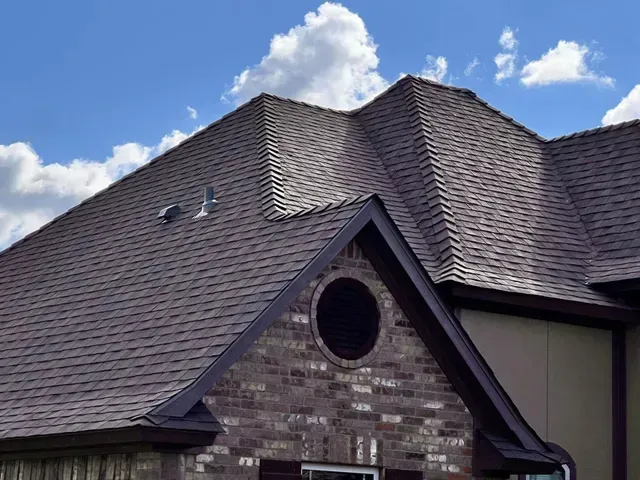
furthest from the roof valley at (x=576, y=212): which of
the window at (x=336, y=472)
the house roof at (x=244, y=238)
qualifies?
the window at (x=336, y=472)

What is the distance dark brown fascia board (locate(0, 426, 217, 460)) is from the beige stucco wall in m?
5.88

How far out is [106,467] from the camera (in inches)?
551

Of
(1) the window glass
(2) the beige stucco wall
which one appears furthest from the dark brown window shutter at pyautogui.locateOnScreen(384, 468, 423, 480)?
(2) the beige stucco wall

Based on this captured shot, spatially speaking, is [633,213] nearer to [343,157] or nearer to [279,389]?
[343,157]

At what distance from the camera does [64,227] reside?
2186 centimetres

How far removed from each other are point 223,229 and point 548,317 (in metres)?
4.90

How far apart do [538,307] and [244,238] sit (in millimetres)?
4566

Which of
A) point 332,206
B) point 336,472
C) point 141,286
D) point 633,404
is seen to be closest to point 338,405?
point 336,472

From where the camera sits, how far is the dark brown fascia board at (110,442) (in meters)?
13.0

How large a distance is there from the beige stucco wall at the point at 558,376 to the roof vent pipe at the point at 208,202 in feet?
12.1

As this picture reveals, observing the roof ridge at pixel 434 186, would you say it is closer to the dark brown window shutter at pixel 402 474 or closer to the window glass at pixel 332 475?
the dark brown window shutter at pixel 402 474

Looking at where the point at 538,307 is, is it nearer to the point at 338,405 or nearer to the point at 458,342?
the point at 458,342

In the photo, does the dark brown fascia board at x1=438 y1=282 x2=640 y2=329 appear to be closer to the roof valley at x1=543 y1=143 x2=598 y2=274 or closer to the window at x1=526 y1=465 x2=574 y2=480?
the roof valley at x1=543 y1=143 x2=598 y2=274

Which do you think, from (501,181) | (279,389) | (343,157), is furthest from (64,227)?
(279,389)
